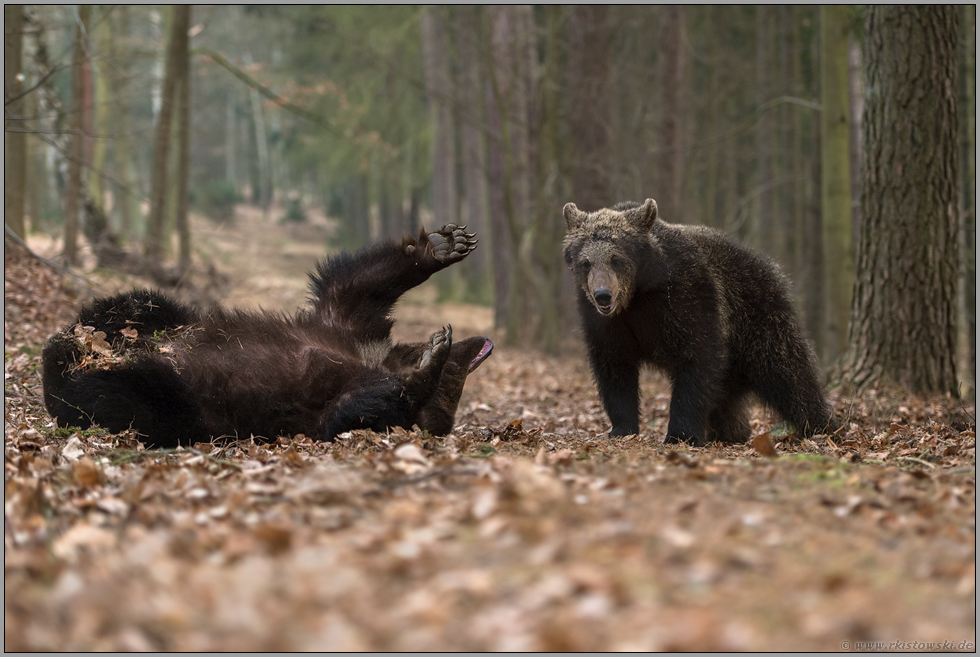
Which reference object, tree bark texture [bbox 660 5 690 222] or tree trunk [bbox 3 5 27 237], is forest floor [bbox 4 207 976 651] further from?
tree bark texture [bbox 660 5 690 222]

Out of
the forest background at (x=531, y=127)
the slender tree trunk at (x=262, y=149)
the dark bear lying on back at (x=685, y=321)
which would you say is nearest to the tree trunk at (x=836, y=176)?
the forest background at (x=531, y=127)

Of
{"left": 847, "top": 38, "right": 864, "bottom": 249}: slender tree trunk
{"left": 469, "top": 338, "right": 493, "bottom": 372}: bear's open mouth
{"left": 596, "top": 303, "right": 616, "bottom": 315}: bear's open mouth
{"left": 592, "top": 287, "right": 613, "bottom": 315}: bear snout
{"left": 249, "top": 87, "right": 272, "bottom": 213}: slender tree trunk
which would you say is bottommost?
{"left": 469, "top": 338, "right": 493, "bottom": 372}: bear's open mouth

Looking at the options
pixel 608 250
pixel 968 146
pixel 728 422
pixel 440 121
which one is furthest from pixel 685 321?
pixel 440 121

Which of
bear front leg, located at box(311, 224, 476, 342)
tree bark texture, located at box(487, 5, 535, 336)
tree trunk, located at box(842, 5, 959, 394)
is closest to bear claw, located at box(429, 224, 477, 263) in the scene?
bear front leg, located at box(311, 224, 476, 342)

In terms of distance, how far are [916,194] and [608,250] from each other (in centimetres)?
352

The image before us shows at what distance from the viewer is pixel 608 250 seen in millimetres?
5934

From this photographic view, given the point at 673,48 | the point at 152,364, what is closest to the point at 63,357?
the point at 152,364

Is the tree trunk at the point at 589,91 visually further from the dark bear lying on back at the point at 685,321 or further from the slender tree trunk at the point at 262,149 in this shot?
the slender tree trunk at the point at 262,149

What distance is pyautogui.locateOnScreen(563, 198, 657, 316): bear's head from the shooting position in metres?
5.75

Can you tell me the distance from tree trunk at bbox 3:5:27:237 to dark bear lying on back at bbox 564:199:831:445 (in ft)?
24.9

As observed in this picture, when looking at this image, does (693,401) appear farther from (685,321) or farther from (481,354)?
(481,354)

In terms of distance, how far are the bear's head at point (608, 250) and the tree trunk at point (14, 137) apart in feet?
23.9

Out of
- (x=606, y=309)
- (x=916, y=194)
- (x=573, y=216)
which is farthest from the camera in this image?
(x=916, y=194)

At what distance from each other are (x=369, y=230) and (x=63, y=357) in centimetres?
3664
